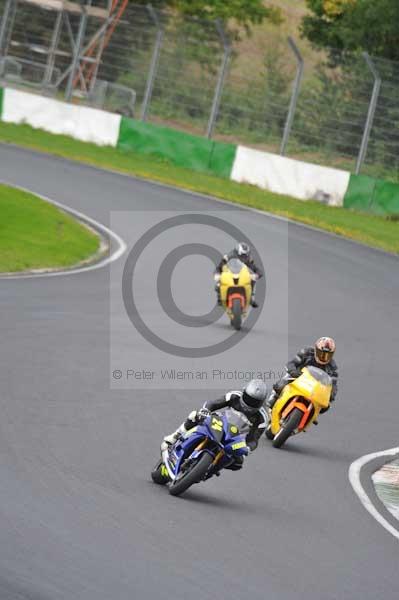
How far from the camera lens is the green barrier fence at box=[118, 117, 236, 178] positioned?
3722 cm

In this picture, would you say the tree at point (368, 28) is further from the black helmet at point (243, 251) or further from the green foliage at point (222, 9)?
the black helmet at point (243, 251)

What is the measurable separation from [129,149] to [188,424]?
2894 cm

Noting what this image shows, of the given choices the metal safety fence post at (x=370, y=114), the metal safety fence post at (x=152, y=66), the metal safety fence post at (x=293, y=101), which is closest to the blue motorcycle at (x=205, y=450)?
the metal safety fence post at (x=370, y=114)

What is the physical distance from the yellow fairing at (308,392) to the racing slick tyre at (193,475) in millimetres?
3341

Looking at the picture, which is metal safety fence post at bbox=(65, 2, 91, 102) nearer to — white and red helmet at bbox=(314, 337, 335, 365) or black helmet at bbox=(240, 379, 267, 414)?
white and red helmet at bbox=(314, 337, 335, 365)

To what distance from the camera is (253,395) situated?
10.1 m

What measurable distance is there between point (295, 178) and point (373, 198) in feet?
7.45

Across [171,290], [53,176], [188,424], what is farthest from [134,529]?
[53,176]

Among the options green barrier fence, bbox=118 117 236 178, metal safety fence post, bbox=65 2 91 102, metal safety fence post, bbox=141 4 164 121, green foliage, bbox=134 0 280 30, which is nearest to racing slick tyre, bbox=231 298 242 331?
green barrier fence, bbox=118 117 236 178

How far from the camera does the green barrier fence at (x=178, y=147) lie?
3722 cm

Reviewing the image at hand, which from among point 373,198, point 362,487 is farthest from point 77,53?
point 362,487

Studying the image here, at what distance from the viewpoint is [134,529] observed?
8734mm

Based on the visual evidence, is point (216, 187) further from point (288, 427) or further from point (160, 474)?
point (160, 474)

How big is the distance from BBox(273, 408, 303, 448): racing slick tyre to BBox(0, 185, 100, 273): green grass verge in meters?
9.05
